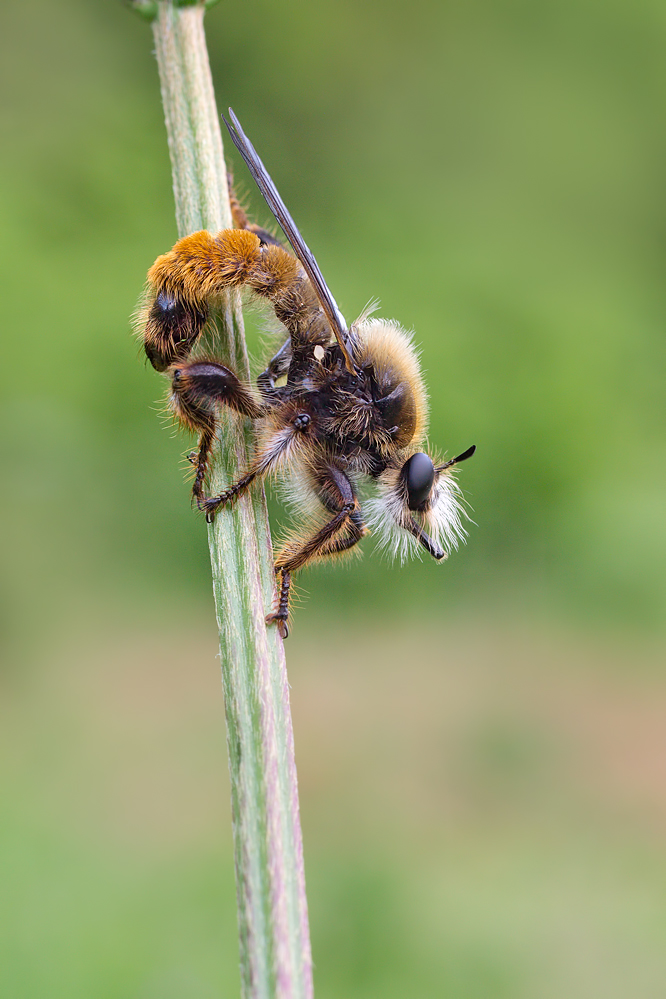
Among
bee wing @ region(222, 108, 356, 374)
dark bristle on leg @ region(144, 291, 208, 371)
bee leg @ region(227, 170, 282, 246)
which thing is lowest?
dark bristle on leg @ region(144, 291, 208, 371)

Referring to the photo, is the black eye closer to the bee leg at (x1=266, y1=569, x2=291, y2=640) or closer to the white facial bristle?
the white facial bristle

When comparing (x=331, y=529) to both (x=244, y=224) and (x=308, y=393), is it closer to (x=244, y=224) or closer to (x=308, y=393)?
(x=308, y=393)

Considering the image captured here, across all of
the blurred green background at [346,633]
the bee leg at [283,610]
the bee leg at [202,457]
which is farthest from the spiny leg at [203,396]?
the blurred green background at [346,633]

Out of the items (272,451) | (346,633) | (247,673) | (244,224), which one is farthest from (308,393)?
(346,633)

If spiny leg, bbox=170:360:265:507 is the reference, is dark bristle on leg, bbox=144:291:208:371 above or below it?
above

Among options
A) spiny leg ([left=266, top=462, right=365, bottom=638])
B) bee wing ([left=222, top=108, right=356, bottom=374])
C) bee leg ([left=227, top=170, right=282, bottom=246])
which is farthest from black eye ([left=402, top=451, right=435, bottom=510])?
bee leg ([left=227, top=170, right=282, bottom=246])

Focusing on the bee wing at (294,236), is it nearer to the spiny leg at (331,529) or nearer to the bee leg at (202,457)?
the spiny leg at (331,529)

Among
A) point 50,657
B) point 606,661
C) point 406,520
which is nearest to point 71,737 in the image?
point 50,657

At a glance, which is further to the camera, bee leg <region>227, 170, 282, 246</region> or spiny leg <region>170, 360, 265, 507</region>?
bee leg <region>227, 170, 282, 246</region>

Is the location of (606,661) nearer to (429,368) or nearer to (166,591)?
(429,368)
